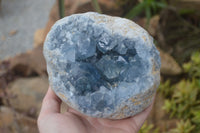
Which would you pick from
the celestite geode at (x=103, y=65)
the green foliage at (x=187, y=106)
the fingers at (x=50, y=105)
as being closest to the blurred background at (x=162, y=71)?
the green foliage at (x=187, y=106)

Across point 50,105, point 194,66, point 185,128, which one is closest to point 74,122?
point 50,105

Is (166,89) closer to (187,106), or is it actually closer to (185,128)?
(187,106)

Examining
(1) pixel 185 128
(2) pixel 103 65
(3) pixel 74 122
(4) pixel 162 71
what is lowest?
(1) pixel 185 128

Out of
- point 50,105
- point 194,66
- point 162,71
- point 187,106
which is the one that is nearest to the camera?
point 50,105

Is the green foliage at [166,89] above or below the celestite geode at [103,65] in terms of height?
below

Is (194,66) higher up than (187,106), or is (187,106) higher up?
(194,66)

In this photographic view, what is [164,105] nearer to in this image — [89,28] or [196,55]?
[196,55]

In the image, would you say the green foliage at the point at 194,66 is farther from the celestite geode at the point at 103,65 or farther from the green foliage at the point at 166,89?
the celestite geode at the point at 103,65
